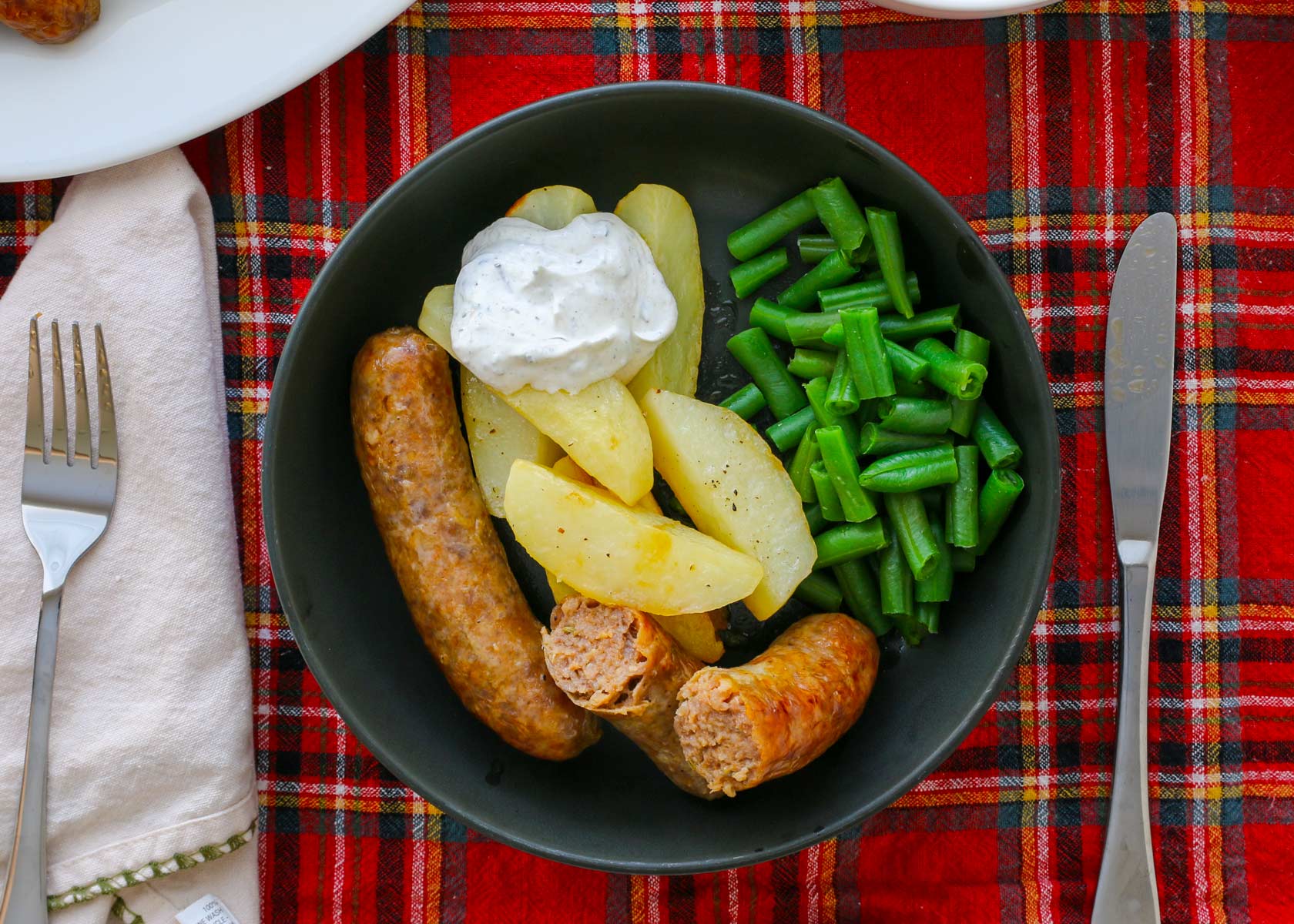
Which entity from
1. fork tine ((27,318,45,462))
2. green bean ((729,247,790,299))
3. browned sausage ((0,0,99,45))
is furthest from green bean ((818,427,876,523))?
browned sausage ((0,0,99,45))

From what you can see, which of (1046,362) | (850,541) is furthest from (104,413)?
(1046,362)

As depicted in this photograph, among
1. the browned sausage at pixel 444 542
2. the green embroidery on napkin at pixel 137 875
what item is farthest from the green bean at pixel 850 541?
the green embroidery on napkin at pixel 137 875

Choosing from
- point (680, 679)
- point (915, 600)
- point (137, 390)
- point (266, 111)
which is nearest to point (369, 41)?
point (266, 111)

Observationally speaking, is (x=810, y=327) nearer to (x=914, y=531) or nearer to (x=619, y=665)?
(x=914, y=531)

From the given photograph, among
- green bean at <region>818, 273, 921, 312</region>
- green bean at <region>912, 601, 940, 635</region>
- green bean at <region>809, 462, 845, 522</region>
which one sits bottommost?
green bean at <region>912, 601, 940, 635</region>

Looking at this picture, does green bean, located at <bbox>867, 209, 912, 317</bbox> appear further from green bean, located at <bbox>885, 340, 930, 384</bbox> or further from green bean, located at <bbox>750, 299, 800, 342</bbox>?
green bean, located at <bbox>750, 299, 800, 342</bbox>

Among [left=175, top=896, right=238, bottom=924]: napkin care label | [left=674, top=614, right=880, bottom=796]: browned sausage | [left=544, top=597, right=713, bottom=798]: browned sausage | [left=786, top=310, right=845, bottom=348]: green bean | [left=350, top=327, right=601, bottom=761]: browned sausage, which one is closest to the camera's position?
[left=674, top=614, right=880, bottom=796]: browned sausage

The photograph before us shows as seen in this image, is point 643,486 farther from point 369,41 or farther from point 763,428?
point 369,41
